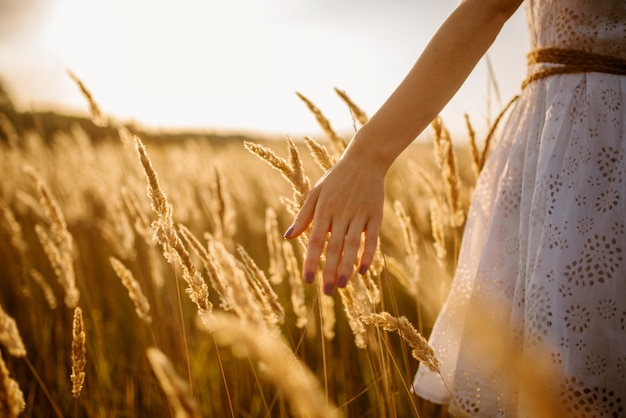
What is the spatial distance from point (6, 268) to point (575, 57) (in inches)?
140

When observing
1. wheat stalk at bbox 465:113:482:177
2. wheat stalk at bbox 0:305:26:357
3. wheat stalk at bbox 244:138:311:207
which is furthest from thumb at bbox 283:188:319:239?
wheat stalk at bbox 465:113:482:177

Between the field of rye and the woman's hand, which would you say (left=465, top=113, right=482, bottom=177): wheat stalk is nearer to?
the field of rye

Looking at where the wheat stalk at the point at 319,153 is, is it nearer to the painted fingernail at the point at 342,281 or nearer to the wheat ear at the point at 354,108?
the wheat ear at the point at 354,108

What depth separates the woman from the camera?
2.79 ft

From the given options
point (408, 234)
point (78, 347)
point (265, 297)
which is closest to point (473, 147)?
point (408, 234)

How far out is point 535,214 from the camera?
40.1 inches

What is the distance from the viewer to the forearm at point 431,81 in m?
0.86

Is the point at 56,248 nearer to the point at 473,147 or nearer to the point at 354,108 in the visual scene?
the point at 354,108

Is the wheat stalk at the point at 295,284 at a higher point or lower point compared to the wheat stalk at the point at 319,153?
lower

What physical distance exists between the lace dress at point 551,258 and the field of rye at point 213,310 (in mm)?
187

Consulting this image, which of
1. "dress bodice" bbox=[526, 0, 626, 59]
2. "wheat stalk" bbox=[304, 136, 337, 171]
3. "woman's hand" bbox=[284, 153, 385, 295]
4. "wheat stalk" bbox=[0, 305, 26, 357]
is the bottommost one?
"wheat stalk" bbox=[0, 305, 26, 357]

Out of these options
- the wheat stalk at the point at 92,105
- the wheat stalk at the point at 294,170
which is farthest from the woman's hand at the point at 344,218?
the wheat stalk at the point at 92,105

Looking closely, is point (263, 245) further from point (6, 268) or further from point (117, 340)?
point (6, 268)

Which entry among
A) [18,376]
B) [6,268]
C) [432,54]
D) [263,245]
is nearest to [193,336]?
[18,376]
